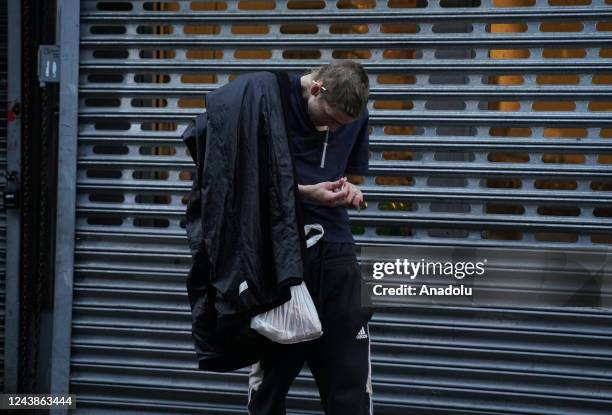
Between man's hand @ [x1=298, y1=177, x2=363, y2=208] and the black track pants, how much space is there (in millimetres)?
199

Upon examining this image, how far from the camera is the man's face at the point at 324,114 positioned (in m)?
3.01

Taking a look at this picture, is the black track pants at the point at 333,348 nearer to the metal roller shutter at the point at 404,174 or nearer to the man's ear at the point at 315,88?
the man's ear at the point at 315,88

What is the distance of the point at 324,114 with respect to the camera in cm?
305

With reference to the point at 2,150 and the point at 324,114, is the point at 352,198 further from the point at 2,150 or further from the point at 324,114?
the point at 2,150

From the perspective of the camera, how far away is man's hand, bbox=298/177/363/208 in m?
3.09


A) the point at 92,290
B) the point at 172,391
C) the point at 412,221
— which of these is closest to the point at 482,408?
the point at 412,221

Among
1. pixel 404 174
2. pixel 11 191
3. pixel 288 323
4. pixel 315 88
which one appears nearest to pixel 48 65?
pixel 11 191

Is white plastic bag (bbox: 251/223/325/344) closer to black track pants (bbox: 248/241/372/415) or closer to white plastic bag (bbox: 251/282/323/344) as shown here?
white plastic bag (bbox: 251/282/323/344)

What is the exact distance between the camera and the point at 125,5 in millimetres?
4992

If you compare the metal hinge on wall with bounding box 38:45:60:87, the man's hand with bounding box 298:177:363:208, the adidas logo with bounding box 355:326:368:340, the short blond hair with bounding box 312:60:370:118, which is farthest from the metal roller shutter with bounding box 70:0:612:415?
the short blond hair with bounding box 312:60:370:118

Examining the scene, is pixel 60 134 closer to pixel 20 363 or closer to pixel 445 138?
pixel 20 363

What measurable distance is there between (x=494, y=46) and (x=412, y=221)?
1.11 m

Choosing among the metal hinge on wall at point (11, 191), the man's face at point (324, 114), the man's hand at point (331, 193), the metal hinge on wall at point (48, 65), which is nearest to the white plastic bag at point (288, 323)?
the man's hand at point (331, 193)

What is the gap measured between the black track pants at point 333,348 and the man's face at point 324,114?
1.60 ft
